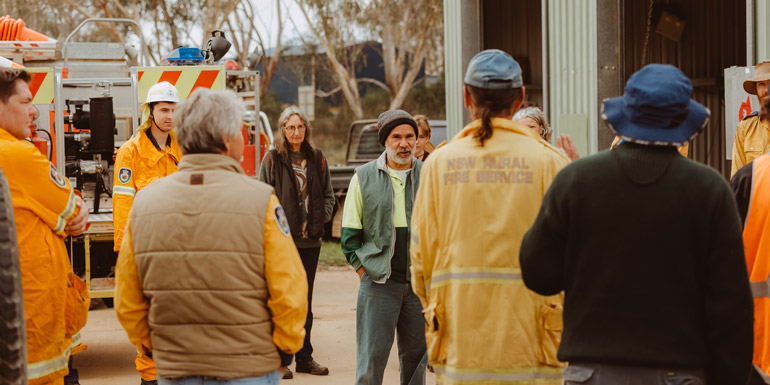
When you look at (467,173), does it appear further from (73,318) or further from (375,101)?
(375,101)

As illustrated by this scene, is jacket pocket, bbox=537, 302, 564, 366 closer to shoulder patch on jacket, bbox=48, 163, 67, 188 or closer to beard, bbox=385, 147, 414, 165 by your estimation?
beard, bbox=385, 147, 414, 165

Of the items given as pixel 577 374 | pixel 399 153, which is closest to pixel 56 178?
pixel 399 153

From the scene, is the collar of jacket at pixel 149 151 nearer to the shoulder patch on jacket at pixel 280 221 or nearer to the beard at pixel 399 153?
the beard at pixel 399 153

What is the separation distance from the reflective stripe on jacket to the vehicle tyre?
9.01 feet

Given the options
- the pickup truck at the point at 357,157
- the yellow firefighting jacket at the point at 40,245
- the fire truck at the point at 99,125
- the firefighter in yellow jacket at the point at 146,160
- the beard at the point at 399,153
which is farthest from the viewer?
the pickup truck at the point at 357,157

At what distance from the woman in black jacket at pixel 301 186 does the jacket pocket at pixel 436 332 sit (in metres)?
3.49

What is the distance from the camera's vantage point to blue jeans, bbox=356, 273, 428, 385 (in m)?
5.39

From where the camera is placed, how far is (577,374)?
302 cm

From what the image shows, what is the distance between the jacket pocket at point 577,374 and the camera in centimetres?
299

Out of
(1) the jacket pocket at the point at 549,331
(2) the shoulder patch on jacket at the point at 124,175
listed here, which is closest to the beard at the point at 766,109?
(1) the jacket pocket at the point at 549,331

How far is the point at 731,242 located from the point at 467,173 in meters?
1.05

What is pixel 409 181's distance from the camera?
5605 mm

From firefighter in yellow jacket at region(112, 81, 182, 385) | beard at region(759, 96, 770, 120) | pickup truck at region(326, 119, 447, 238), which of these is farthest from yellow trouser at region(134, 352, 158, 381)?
pickup truck at region(326, 119, 447, 238)

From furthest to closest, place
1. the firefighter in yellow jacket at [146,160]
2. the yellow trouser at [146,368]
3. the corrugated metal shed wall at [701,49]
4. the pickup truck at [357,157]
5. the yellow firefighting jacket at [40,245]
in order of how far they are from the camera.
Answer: the pickup truck at [357,157] → the corrugated metal shed wall at [701,49] → the firefighter in yellow jacket at [146,160] → the yellow trouser at [146,368] → the yellow firefighting jacket at [40,245]
